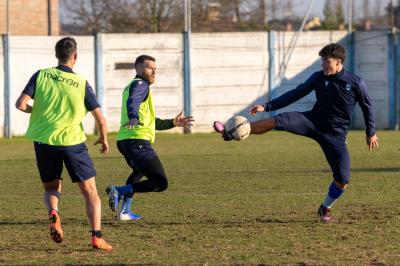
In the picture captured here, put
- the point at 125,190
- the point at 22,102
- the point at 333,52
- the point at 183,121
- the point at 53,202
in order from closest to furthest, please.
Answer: the point at 22,102 → the point at 53,202 → the point at 333,52 → the point at 183,121 → the point at 125,190

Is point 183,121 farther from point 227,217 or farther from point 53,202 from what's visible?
point 53,202

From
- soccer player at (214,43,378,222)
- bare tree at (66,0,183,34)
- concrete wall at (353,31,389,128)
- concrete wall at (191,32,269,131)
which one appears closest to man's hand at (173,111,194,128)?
soccer player at (214,43,378,222)

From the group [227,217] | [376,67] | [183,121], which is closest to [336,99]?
[183,121]

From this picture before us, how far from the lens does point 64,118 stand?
27.8ft

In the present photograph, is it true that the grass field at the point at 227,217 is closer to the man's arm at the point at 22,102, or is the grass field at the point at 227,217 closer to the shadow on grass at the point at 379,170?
the shadow on grass at the point at 379,170

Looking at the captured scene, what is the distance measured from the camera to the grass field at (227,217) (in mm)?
8391

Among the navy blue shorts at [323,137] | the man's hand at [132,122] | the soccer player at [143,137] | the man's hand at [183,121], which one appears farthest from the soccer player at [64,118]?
the navy blue shorts at [323,137]

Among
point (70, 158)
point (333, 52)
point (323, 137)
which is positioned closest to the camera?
point (70, 158)

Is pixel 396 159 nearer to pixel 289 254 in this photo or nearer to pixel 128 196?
pixel 128 196

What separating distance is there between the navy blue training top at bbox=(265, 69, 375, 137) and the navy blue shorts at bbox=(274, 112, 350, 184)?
0.07 meters

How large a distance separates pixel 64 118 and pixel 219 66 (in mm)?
20543

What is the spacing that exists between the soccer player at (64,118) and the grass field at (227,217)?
0.56 meters

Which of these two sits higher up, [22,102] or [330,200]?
[22,102]

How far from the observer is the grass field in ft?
27.5
